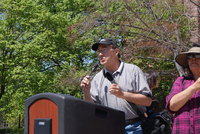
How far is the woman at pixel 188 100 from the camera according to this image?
2.29 m

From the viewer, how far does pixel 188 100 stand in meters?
2.36

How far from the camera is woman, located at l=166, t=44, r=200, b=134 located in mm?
2295

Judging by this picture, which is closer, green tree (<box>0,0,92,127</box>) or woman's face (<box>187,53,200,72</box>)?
woman's face (<box>187,53,200,72</box>)

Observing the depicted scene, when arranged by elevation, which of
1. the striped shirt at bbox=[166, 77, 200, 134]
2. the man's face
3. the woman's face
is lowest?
the striped shirt at bbox=[166, 77, 200, 134]

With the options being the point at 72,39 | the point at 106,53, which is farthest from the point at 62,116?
the point at 72,39

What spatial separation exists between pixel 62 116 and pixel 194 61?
1086 millimetres

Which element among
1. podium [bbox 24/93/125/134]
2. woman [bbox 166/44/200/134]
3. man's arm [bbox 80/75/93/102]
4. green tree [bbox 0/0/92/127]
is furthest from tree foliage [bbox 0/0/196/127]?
podium [bbox 24/93/125/134]

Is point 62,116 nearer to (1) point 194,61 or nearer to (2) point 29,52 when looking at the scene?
(1) point 194,61

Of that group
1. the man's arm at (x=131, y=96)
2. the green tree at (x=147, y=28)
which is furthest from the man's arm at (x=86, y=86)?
the green tree at (x=147, y=28)

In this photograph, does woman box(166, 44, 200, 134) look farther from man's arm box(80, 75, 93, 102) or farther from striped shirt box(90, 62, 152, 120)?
man's arm box(80, 75, 93, 102)

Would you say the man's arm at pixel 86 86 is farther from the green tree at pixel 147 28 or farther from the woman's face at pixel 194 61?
the green tree at pixel 147 28

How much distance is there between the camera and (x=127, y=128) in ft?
8.32

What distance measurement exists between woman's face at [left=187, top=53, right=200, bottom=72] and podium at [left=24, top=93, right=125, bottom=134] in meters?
0.74

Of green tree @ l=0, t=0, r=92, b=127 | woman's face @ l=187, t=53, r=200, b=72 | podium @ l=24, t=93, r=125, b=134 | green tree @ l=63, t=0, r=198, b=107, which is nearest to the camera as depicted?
podium @ l=24, t=93, r=125, b=134
